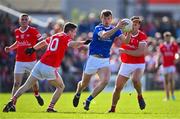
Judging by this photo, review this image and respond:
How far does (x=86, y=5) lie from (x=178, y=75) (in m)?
20.0

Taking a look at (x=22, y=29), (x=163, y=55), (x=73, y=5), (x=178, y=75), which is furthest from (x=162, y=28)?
(x=22, y=29)

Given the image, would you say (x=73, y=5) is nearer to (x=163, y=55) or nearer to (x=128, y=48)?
(x=163, y=55)

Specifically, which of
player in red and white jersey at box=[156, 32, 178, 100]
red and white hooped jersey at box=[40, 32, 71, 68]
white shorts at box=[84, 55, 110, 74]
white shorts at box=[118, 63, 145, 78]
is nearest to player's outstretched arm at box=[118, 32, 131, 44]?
white shorts at box=[84, 55, 110, 74]

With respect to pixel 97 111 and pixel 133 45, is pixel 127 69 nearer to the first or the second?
pixel 133 45

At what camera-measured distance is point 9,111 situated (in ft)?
72.2

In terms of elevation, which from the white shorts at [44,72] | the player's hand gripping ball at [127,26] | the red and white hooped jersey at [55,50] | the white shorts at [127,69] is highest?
the player's hand gripping ball at [127,26]

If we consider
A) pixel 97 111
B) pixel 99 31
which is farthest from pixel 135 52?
pixel 97 111

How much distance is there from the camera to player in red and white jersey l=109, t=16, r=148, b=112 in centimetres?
2320

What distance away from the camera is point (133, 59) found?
23.5 meters

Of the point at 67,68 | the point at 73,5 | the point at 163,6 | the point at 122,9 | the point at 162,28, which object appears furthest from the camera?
the point at 163,6

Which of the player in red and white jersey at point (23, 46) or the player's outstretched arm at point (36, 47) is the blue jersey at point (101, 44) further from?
the player in red and white jersey at point (23, 46)

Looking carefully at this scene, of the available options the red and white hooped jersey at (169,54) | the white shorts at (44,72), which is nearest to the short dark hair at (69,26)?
the white shorts at (44,72)

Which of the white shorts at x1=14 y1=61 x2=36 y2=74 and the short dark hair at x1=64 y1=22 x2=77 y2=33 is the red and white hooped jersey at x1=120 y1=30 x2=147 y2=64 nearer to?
the short dark hair at x1=64 y1=22 x2=77 y2=33

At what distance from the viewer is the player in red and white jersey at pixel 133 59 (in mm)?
23203
